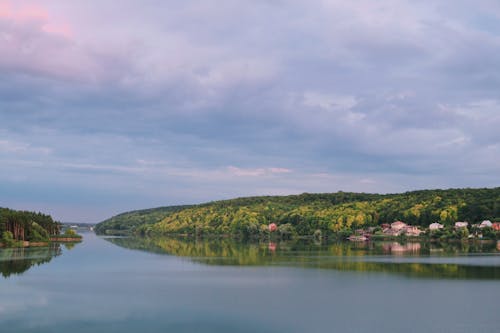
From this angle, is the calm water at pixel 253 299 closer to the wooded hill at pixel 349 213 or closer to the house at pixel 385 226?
the wooded hill at pixel 349 213

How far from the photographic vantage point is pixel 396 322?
23.5 m

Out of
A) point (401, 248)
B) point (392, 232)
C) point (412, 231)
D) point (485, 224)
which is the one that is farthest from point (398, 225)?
point (401, 248)

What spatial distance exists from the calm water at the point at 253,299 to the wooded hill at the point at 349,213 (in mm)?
88241

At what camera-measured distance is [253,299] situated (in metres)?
30.1

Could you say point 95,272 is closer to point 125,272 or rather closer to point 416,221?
point 125,272

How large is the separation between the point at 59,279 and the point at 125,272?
6747 millimetres

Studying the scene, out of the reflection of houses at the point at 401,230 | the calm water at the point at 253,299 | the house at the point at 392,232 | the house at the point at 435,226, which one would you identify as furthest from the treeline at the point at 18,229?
the house at the point at 435,226

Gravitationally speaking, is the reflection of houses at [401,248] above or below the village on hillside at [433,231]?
below

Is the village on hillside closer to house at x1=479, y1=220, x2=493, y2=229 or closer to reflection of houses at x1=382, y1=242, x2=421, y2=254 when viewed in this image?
house at x1=479, y1=220, x2=493, y2=229

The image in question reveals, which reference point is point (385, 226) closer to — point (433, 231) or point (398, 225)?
point (398, 225)

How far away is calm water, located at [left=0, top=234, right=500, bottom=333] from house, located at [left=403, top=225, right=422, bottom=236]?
80.1m

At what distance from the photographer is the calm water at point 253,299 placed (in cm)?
2333

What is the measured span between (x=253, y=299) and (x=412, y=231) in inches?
4112

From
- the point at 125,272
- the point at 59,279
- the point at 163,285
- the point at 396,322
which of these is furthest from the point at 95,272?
the point at 396,322
